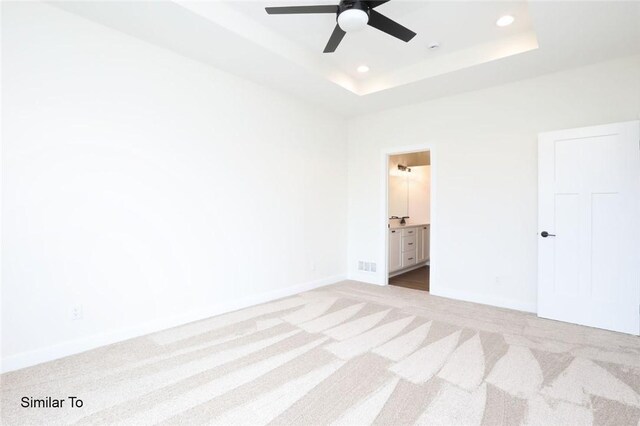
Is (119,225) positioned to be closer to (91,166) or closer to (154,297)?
(91,166)

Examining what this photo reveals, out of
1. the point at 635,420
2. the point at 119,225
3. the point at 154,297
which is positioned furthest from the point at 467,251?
the point at 119,225

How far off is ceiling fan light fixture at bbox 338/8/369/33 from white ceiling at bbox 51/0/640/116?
1.50ft

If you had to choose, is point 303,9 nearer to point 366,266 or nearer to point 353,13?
point 353,13

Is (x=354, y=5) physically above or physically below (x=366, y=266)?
above

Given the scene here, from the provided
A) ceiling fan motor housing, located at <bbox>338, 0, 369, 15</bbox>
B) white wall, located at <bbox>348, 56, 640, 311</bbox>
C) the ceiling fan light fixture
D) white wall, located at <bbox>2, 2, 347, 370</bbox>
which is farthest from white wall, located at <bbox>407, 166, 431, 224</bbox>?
ceiling fan motor housing, located at <bbox>338, 0, 369, 15</bbox>

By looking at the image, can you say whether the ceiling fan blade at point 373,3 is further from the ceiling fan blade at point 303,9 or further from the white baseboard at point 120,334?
Answer: the white baseboard at point 120,334

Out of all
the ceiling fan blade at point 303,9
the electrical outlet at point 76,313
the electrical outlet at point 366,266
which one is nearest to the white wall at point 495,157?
the electrical outlet at point 366,266

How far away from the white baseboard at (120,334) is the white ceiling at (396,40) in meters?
2.73

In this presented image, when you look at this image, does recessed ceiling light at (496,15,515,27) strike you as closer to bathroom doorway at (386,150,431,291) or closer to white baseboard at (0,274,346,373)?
bathroom doorway at (386,150,431,291)

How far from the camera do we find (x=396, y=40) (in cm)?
340

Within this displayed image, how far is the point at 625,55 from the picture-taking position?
3.24m

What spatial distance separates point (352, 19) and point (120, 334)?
3.38m

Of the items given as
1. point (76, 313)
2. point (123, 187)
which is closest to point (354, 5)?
point (123, 187)

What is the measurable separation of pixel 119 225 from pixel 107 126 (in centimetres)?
89
